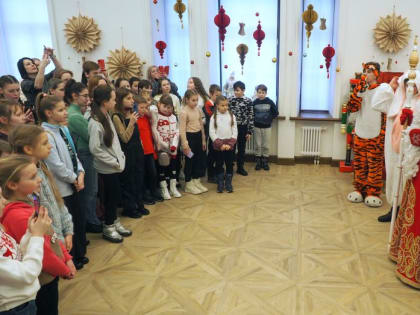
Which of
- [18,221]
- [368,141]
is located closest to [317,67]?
[368,141]

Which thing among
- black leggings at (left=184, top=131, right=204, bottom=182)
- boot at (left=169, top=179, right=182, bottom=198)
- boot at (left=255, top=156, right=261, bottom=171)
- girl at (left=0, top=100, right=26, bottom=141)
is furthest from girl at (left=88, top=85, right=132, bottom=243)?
boot at (left=255, top=156, right=261, bottom=171)

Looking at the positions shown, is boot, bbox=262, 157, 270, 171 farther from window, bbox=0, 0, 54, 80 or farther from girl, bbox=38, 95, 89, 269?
window, bbox=0, 0, 54, 80

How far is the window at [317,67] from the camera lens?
618 cm

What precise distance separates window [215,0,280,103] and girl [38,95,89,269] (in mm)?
4112

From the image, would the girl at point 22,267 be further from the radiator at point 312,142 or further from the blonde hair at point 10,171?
the radiator at point 312,142

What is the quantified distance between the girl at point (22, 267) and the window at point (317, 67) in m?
5.47

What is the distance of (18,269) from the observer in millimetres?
1646

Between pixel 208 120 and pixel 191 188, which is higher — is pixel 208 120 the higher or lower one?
the higher one

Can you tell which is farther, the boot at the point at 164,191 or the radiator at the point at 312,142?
the radiator at the point at 312,142

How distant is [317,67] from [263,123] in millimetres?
1381

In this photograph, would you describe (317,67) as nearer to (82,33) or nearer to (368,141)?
(368,141)

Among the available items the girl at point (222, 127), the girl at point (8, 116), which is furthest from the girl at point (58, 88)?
the girl at point (222, 127)

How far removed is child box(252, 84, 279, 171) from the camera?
241 inches


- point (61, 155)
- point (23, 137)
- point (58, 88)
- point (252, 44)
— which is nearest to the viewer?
point (23, 137)
